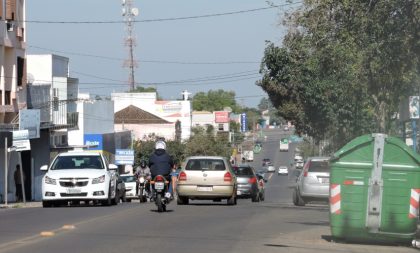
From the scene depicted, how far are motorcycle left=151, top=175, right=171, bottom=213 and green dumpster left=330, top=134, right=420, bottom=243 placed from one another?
8081 mm

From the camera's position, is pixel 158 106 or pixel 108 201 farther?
pixel 158 106

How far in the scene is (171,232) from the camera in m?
17.3

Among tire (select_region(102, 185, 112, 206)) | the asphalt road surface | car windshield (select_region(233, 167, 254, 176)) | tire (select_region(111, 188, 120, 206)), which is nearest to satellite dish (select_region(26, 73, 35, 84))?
car windshield (select_region(233, 167, 254, 176))

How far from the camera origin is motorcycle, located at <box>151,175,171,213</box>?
23.0 m

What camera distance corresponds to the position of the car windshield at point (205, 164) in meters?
28.5

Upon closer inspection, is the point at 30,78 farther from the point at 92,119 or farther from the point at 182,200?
the point at 182,200

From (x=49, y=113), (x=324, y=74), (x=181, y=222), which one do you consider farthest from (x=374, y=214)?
(x=49, y=113)

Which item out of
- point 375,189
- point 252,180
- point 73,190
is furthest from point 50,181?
point 375,189

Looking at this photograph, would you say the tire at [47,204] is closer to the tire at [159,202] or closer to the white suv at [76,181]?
the white suv at [76,181]

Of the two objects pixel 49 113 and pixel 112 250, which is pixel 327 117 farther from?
pixel 112 250

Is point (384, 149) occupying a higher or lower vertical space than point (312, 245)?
higher

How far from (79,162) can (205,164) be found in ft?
12.7

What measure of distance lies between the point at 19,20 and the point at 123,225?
3364 cm

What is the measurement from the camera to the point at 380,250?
15.1 m
